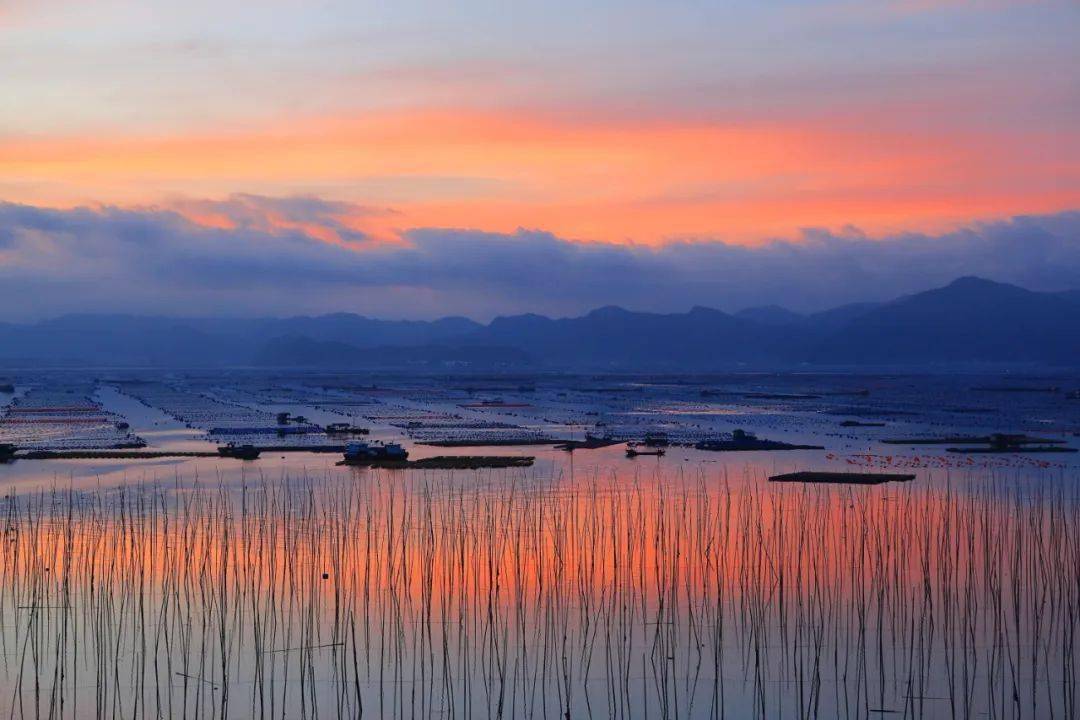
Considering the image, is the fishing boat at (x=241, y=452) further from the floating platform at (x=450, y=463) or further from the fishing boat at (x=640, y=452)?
the fishing boat at (x=640, y=452)

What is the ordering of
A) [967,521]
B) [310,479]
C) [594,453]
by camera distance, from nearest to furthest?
[967,521]
[310,479]
[594,453]

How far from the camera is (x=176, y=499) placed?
85.9 ft

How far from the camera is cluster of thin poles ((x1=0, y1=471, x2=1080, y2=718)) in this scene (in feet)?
42.9

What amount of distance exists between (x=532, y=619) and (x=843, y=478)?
Result: 16271 mm

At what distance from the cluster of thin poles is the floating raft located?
6.72 meters

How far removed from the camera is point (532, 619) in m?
15.7

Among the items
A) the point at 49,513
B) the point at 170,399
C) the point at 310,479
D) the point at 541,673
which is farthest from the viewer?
the point at 170,399

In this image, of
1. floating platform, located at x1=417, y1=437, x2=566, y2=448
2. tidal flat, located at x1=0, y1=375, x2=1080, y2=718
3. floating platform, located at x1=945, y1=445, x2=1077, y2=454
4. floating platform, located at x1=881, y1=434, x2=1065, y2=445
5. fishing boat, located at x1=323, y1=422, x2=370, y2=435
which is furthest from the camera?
fishing boat, located at x1=323, y1=422, x2=370, y2=435

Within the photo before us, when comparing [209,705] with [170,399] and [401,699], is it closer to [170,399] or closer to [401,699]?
[401,699]

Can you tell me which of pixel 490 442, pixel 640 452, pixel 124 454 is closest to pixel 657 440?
pixel 640 452

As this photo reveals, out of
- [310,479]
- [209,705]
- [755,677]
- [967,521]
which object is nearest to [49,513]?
[310,479]

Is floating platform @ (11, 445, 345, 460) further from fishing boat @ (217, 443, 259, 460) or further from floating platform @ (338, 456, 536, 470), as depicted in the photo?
floating platform @ (338, 456, 536, 470)

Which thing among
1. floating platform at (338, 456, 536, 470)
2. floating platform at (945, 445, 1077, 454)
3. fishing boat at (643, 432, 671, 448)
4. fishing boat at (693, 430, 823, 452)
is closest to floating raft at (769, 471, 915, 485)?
floating platform at (338, 456, 536, 470)

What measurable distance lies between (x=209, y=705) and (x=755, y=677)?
6251mm
